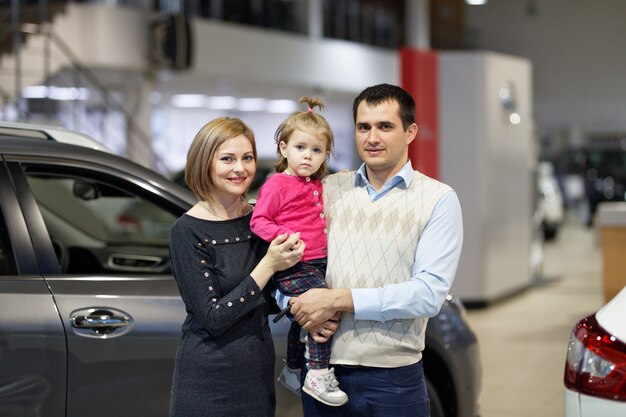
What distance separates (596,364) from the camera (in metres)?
2.70

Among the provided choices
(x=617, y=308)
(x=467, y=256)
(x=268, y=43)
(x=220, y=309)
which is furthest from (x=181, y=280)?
(x=268, y=43)

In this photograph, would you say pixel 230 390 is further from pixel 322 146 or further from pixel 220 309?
pixel 322 146

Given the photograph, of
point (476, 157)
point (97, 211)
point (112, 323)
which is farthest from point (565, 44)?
point (112, 323)

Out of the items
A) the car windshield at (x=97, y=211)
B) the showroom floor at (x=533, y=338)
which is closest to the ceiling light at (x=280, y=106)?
the showroom floor at (x=533, y=338)

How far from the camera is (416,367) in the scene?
115 inches

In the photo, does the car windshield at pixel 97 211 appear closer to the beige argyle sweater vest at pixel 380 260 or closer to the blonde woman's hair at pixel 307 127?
the blonde woman's hair at pixel 307 127

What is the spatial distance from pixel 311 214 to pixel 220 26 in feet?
50.5

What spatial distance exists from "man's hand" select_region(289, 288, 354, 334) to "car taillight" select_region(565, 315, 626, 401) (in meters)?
0.62

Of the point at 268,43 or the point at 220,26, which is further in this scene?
the point at 268,43

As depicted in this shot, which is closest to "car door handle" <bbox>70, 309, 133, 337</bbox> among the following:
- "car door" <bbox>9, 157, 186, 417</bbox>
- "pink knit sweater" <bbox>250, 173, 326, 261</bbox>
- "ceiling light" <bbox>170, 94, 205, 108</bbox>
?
"car door" <bbox>9, 157, 186, 417</bbox>

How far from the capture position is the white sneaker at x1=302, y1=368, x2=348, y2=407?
2836mm

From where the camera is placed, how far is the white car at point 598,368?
2.63 m

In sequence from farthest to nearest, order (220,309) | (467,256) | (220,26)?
(220,26) < (467,256) < (220,309)

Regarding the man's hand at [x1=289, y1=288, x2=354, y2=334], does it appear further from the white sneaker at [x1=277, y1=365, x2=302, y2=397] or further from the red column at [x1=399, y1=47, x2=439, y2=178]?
the red column at [x1=399, y1=47, x2=439, y2=178]
